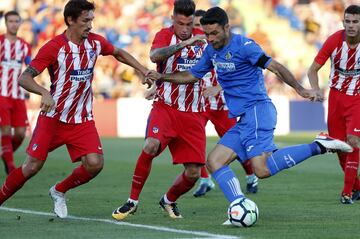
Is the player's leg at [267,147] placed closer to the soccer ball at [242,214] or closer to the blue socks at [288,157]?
the blue socks at [288,157]

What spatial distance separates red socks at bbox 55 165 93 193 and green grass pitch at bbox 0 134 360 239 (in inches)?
12.8

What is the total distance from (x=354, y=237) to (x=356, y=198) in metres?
3.64

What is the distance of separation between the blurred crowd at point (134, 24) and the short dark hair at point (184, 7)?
16275 millimetres

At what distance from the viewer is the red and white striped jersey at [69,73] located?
995 cm

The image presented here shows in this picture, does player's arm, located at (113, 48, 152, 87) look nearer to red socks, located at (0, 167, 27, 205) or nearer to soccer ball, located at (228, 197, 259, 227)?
red socks, located at (0, 167, 27, 205)

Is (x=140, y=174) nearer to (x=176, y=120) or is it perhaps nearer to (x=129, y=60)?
(x=176, y=120)

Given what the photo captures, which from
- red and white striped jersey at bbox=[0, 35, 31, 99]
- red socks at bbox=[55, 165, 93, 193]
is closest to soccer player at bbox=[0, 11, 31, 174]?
red and white striped jersey at bbox=[0, 35, 31, 99]

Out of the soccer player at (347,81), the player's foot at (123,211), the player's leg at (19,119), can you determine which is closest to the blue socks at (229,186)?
the player's foot at (123,211)

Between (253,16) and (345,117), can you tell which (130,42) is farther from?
(345,117)

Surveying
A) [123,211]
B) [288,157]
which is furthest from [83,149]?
[288,157]

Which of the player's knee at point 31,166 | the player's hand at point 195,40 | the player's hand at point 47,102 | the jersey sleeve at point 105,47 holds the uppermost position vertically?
the player's hand at point 195,40

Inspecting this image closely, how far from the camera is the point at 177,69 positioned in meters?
10.6

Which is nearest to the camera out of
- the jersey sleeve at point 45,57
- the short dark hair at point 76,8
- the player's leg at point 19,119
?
the jersey sleeve at point 45,57

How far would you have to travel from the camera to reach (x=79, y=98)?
1017 cm
